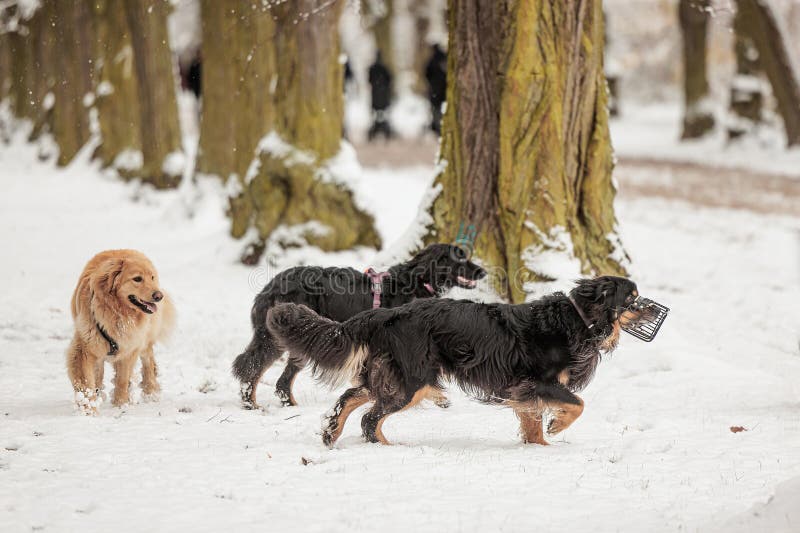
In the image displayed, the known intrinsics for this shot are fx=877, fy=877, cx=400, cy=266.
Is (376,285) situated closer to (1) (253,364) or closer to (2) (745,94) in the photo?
(1) (253,364)

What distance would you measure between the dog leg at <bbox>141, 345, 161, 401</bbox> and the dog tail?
1493 mm

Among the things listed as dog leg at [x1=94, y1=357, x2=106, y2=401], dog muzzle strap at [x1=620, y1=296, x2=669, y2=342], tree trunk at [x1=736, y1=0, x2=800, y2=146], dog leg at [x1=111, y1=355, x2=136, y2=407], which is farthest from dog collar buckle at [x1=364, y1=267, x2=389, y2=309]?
tree trunk at [x1=736, y1=0, x2=800, y2=146]

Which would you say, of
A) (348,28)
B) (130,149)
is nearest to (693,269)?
(130,149)

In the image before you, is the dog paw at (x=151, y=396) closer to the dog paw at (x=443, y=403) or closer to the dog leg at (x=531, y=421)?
the dog paw at (x=443, y=403)

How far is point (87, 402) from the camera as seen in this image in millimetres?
5875

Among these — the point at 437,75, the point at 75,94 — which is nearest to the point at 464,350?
the point at 75,94

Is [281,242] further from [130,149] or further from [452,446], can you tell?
[130,149]

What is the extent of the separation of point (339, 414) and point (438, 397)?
2.98 feet

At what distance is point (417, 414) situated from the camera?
6312mm

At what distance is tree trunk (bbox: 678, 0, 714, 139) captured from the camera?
27.2 metres

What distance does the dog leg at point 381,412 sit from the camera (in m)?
5.34

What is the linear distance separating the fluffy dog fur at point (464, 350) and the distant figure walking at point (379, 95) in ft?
71.2

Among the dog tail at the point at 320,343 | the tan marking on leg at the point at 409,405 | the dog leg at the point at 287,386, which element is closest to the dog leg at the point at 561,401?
the tan marking on leg at the point at 409,405

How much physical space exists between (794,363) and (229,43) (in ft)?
35.4
